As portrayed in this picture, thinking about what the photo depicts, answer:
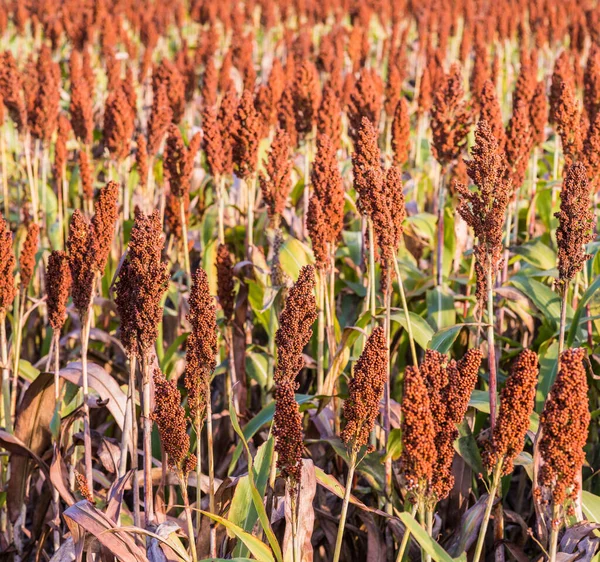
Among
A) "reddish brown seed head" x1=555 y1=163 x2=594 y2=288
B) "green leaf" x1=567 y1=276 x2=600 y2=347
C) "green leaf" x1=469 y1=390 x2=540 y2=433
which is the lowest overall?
"green leaf" x1=469 y1=390 x2=540 y2=433

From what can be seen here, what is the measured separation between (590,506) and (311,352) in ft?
6.96

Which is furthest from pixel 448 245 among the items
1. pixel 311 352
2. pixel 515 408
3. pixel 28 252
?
pixel 515 408

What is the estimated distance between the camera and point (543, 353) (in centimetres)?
438

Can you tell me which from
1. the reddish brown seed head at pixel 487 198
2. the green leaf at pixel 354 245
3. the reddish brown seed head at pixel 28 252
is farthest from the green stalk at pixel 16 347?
the reddish brown seed head at pixel 487 198

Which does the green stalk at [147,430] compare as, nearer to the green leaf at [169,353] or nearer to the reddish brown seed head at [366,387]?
the reddish brown seed head at [366,387]

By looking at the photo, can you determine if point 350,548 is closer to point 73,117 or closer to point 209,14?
point 73,117

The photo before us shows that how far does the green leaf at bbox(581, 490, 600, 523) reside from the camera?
3.19 meters

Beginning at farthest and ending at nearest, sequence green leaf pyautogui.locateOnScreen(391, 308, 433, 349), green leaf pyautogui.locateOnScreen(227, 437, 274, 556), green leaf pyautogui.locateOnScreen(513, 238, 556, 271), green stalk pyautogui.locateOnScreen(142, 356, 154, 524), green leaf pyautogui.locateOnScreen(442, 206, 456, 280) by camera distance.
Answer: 1. green leaf pyautogui.locateOnScreen(442, 206, 456, 280)
2. green leaf pyautogui.locateOnScreen(513, 238, 556, 271)
3. green leaf pyautogui.locateOnScreen(391, 308, 433, 349)
4. green leaf pyautogui.locateOnScreen(227, 437, 274, 556)
5. green stalk pyautogui.locateOnScreen(142, 356, 154, 524)

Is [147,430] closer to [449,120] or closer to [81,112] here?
[449,120]

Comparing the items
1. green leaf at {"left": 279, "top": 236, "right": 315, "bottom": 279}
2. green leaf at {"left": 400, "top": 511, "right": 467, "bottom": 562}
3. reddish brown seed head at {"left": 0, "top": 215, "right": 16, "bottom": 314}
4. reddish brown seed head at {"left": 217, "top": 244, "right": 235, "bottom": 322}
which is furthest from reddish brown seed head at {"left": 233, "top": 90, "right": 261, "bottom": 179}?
green leaf at {"left": 400, "top": 511, "right": 467, "bottom": 562}

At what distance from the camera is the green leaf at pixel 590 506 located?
126 inches

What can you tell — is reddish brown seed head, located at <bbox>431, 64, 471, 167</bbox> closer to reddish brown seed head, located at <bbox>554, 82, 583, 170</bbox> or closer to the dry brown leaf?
reddish brown seed head, located at <bbox>554, 82, 583, 170</bbox>

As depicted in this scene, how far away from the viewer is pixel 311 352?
502 cm

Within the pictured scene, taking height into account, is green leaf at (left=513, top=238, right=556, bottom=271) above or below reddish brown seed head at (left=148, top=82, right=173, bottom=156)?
below
